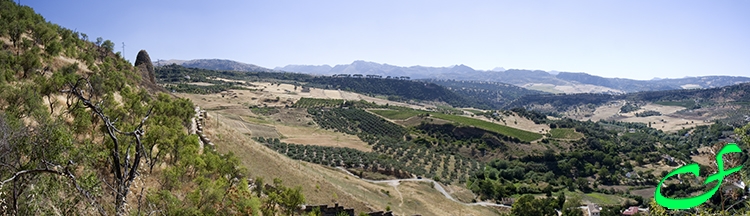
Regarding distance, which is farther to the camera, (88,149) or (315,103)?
(315,103)

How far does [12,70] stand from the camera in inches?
916

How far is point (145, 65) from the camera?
51.3m

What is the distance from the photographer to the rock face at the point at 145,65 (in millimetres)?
49812

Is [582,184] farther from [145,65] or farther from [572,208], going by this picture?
[145,65]

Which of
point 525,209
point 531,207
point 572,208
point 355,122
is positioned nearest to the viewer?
point 525,209

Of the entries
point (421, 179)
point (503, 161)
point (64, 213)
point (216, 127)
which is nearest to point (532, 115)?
point (503, 161)

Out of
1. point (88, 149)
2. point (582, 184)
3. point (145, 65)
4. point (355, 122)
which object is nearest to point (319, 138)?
point (355, 122)

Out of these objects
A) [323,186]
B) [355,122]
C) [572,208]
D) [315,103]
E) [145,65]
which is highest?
[145,65]

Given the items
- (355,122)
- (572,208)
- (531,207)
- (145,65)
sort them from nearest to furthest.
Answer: (531,207) < (145,65) < (572,208) < (355,122)

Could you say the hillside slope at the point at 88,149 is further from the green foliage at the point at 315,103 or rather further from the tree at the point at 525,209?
the green foliage at the point at 315,103

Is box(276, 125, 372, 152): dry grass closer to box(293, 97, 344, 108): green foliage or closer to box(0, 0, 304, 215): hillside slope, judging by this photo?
box(0, 0, 304, 215): hillside slope

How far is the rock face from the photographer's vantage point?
49812 mm

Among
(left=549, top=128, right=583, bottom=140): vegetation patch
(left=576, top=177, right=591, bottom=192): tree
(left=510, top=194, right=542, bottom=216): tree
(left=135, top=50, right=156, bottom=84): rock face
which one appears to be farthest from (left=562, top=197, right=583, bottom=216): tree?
(left=549, top=128, right=583, bottom=140): vegetation patch

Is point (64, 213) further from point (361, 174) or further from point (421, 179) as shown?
point (421, 179)
